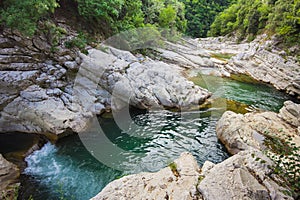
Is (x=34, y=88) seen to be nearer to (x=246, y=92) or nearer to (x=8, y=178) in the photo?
(x=8, y=178)

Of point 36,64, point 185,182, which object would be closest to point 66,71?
point 36,64

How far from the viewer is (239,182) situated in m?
4.60

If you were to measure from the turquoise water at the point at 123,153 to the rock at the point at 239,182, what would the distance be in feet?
8.81

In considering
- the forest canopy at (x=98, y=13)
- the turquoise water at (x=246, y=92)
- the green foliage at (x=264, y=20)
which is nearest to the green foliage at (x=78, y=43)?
the forest canopy at (x=98, y=13)

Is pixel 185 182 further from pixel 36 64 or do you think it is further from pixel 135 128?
pixel 36 64

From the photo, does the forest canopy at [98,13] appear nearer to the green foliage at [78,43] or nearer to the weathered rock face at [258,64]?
the green foliage at [78,43]

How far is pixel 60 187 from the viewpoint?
6254 mm

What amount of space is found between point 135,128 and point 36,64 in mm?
5312

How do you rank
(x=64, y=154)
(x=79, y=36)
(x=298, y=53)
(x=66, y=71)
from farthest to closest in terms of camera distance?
(x=298, y=53), (x=79, y=36), (x=66, y=71), (x=64, y=154)

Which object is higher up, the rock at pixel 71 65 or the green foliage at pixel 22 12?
the green foliage at pixel 22 12

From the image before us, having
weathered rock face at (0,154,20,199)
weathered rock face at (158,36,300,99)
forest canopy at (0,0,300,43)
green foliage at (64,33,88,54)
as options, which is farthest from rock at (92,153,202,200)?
weathered rock face at (158,36,300,99)

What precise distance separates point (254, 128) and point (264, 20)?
941 inches

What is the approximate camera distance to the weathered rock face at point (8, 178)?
576cm

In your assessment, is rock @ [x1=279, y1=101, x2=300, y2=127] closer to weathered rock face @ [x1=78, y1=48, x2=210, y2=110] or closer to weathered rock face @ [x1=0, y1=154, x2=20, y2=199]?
weathered rock face @ [x1=78, y1=48, x2=210, y2=110]
